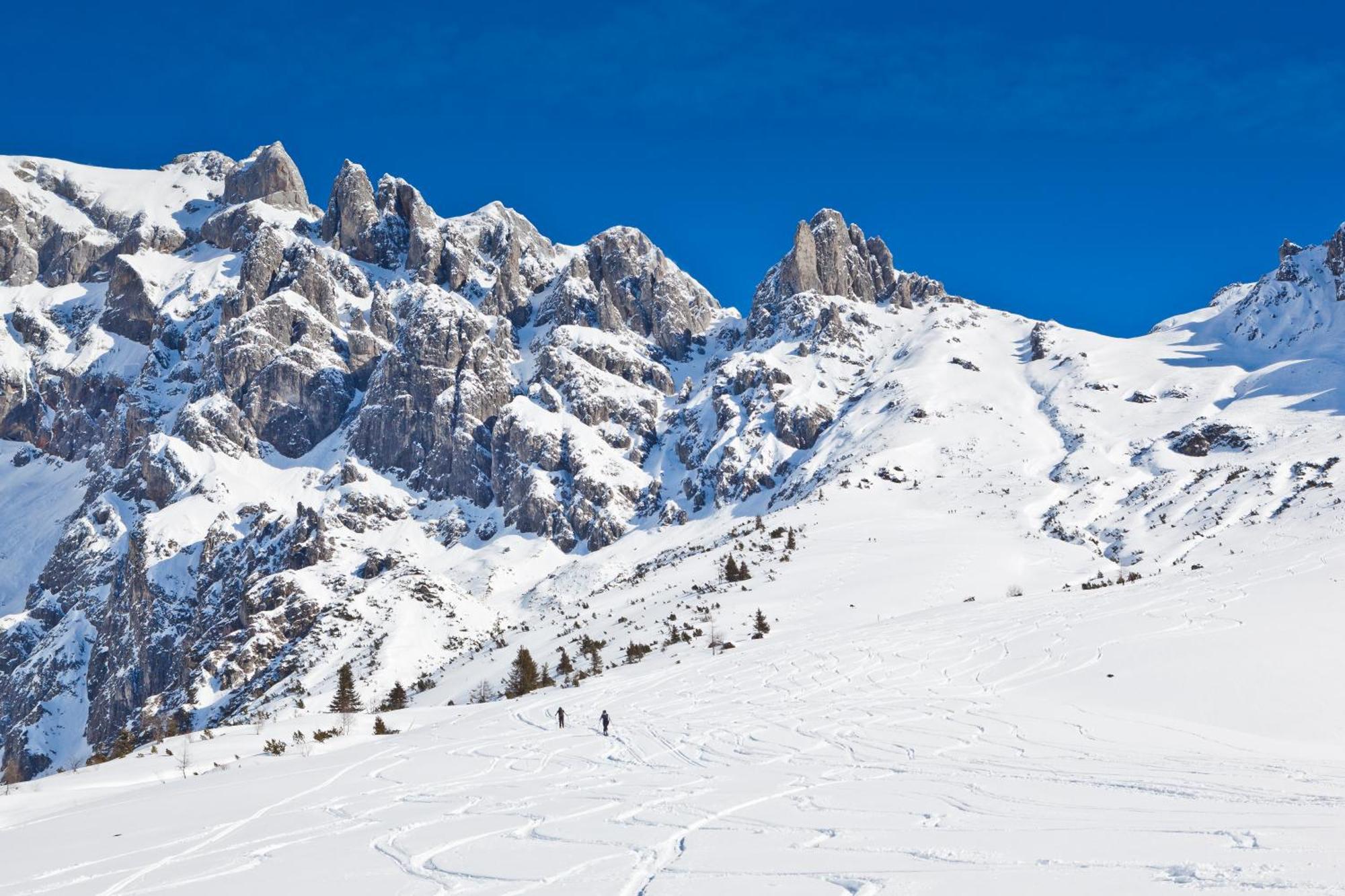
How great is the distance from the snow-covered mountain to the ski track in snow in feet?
86.9

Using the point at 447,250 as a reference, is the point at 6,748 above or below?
below

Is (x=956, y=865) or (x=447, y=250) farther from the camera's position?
(x=447, y=250)

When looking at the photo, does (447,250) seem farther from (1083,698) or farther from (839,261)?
(1083,698)

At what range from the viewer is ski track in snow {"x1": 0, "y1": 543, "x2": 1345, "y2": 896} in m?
8.42

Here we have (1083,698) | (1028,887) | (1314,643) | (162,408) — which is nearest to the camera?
(1028,887)

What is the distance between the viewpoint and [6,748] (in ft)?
373

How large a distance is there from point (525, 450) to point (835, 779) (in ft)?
424

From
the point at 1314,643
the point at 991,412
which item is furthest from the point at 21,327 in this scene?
the point at 1314,643

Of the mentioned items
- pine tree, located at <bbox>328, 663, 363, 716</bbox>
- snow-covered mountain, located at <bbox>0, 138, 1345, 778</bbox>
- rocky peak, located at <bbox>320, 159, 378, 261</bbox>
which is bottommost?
pine tree, located at <bbox>328, 663, 363, 716</bbox>

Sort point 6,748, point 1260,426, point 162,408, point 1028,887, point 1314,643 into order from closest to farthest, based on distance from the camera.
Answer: point 1028,887 → point 1314,643 → point 1260,426 → point 6,748 → point 162,408

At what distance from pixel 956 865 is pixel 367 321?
18206 cm

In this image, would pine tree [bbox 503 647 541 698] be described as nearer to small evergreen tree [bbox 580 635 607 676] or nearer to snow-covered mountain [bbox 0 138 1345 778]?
small evergreen tree [bbox 580 635 607 676]

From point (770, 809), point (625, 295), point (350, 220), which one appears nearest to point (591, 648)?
point (770, 809)

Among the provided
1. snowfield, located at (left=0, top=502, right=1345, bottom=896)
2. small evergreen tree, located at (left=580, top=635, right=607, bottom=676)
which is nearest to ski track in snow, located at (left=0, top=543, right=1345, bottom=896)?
snowfield, located at (left=0, top=502, right=1345, bottom=896)
